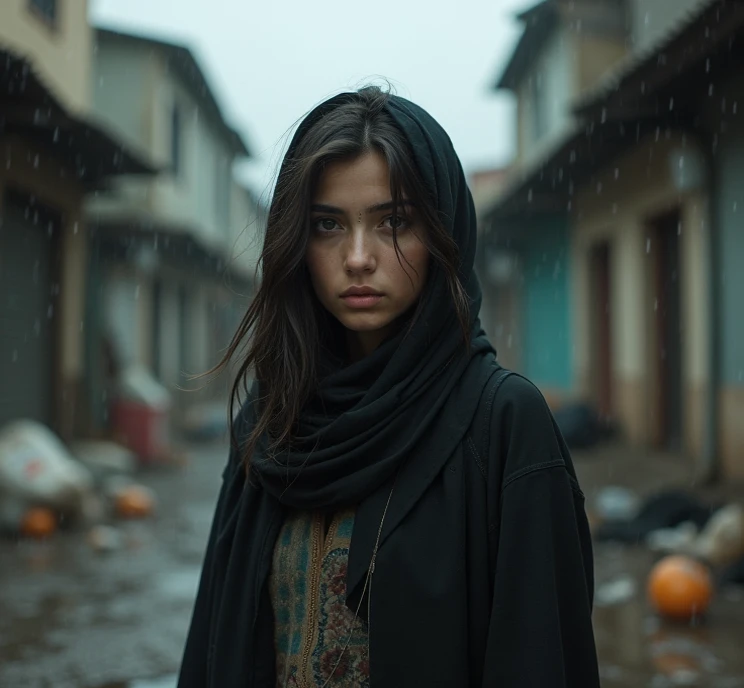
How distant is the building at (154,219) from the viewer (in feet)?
A: 46.1

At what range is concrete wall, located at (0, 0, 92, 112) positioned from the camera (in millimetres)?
9133

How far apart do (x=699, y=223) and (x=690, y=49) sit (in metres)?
2.29

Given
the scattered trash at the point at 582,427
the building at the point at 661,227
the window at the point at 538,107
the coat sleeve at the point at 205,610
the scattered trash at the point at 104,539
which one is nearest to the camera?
the coat sleeve at the point at 205,610

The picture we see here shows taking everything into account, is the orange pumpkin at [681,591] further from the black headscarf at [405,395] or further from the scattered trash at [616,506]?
the black headscarf at [405,395]

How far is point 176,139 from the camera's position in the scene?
730 inches

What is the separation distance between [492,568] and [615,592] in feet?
14.1

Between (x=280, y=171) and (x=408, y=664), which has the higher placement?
(x=280, y=171)

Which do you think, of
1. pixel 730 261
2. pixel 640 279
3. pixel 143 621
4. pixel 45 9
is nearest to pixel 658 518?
pixel 730 261

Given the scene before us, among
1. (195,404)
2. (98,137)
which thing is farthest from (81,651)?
(195,404)

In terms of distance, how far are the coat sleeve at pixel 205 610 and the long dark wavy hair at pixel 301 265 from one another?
6cm

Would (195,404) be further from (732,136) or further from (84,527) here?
(732,136)

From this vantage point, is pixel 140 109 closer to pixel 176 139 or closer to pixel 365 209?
pixel 176 139

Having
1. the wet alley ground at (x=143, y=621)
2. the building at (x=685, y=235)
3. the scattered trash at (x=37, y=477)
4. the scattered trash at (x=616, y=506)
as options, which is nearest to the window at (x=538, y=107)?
the building at (x=685, y=235)

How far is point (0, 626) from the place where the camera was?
494 cm
